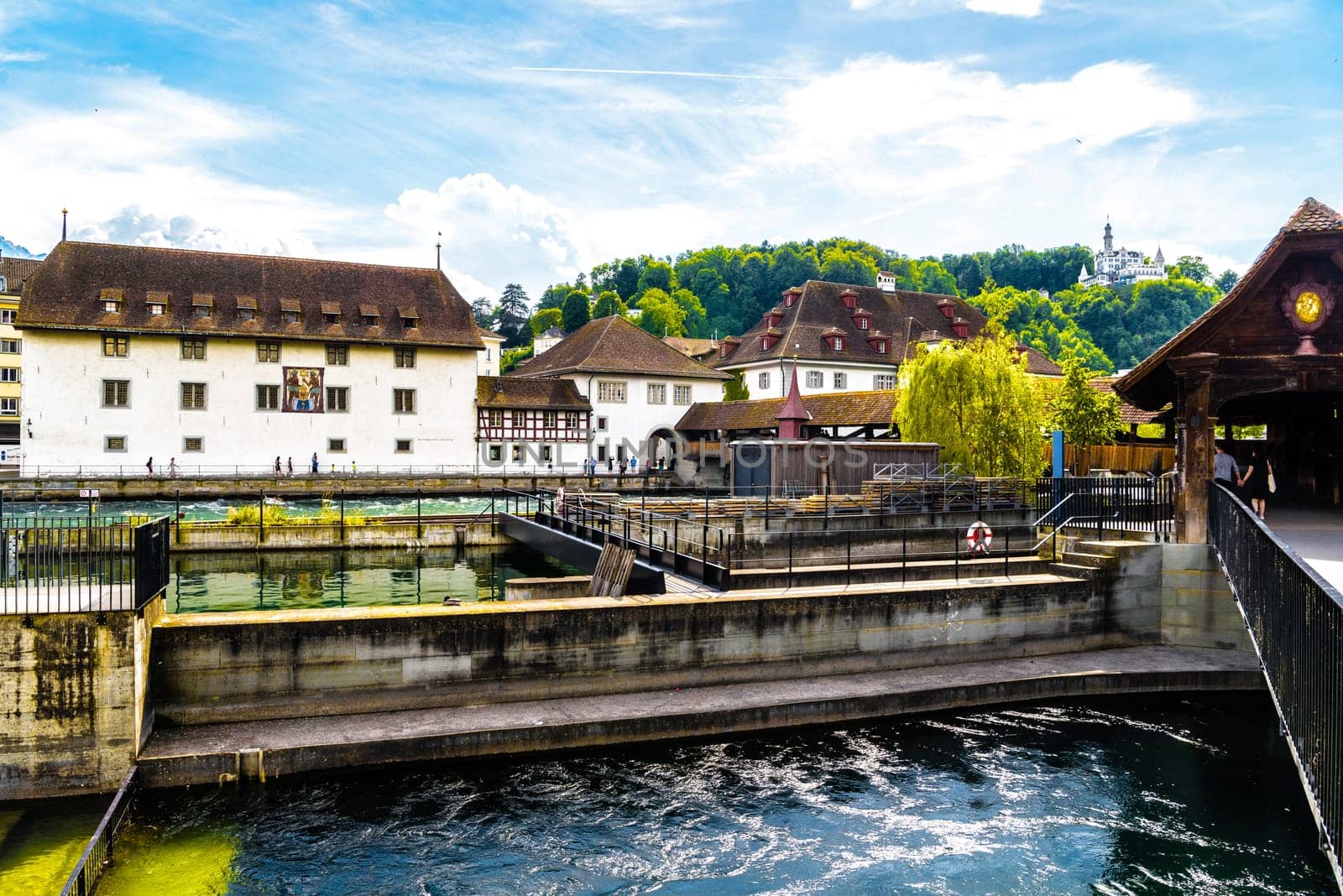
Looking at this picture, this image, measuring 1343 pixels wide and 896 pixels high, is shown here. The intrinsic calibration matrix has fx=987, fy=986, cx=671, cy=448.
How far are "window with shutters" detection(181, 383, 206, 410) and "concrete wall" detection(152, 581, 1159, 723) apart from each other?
44087mm

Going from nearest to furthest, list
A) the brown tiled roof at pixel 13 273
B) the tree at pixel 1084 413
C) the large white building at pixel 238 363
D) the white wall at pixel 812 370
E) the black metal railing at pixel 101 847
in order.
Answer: the black metal railing at pixel 101 847, the tree at pixel 1084 413, the large white building at pixel 238 363, the white wall at pixel 812 370, the brown tiled roof at pixel 13 273

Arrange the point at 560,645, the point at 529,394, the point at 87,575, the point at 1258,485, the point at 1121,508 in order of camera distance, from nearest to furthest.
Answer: the point at 87,575
the point at 560,645
the point at 1258,485
the point at 1121,508
the point at 529,394

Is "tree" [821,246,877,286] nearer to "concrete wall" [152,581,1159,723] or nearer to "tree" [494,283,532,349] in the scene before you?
"tree" [494,283,532,349]

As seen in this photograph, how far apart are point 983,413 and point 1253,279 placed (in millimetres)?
19582

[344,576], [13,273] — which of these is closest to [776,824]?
[344,576]

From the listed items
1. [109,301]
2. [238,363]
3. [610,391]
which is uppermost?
[109,301]

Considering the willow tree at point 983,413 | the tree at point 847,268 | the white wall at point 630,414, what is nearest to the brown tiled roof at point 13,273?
the white wall at point 630,414

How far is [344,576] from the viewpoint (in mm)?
27219

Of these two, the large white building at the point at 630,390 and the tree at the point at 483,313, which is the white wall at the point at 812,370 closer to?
the large white building at the point at 630,390

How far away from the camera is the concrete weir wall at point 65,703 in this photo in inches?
419

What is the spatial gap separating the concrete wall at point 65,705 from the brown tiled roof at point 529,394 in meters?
47.5

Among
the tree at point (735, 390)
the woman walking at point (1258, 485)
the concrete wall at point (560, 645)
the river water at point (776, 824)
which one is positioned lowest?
the river water at point (776, 824)

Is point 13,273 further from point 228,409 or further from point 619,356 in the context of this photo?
point 619,356

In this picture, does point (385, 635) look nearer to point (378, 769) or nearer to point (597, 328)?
point (378, 769)
